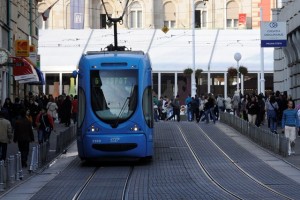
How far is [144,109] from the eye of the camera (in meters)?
28.2

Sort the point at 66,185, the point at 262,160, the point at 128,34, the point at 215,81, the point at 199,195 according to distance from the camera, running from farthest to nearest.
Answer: the point at 128,34, the point at 215,81, the point at 262,160, the point at 66,185, the point at 199,195

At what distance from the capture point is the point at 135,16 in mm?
107188

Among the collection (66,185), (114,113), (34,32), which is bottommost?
(66,185)

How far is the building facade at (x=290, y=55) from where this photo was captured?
157 feet

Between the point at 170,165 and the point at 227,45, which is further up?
the point at 227,45

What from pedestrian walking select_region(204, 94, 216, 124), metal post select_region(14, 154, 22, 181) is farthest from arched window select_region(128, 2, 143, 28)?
metal post select_region(14, 154, 22, 181)

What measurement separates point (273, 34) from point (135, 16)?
211 feet

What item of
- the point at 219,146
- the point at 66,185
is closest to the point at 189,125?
the point at 219,146

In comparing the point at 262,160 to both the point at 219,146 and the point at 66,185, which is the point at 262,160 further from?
the point at 66,185

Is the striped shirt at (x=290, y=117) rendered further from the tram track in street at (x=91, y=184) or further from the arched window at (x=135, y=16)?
the arched window at (x=135, y=16)

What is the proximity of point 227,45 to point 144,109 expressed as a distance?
52.4m

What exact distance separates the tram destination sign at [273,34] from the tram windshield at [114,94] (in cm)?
1613

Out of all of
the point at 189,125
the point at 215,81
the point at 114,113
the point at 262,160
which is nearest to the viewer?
the point at 114,113

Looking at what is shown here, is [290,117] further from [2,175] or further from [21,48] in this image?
[21,48]
